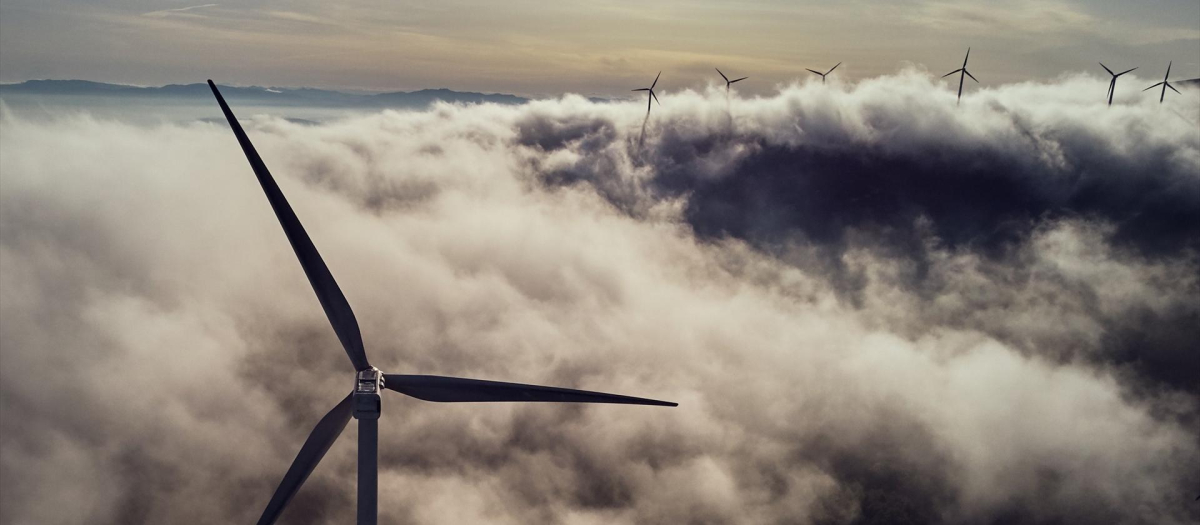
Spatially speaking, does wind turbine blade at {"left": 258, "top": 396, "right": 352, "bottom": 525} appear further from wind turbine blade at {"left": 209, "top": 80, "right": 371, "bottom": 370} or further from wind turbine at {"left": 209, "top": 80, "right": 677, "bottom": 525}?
wind turbine blade at {"left": 209, "top": 80, "right": 371, "bottom": 370}

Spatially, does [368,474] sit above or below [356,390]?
below

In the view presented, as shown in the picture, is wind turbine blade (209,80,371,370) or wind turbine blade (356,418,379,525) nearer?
wind turbine blade (356,418,379,525)

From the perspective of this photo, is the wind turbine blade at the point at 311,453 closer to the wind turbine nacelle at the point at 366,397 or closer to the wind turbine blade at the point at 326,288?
the wind turbine blade at the point at 326,288

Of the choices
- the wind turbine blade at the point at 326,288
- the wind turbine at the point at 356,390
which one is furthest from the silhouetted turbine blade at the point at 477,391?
the wind turbine blade at the point at 326,288

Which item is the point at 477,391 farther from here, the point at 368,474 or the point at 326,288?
the point at 326,288

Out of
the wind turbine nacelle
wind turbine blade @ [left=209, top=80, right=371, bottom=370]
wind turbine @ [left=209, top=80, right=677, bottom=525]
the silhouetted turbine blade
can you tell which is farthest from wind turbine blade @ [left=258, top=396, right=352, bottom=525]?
the wind turbine nacelle

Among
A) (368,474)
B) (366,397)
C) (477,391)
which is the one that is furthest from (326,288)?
(477,391)
